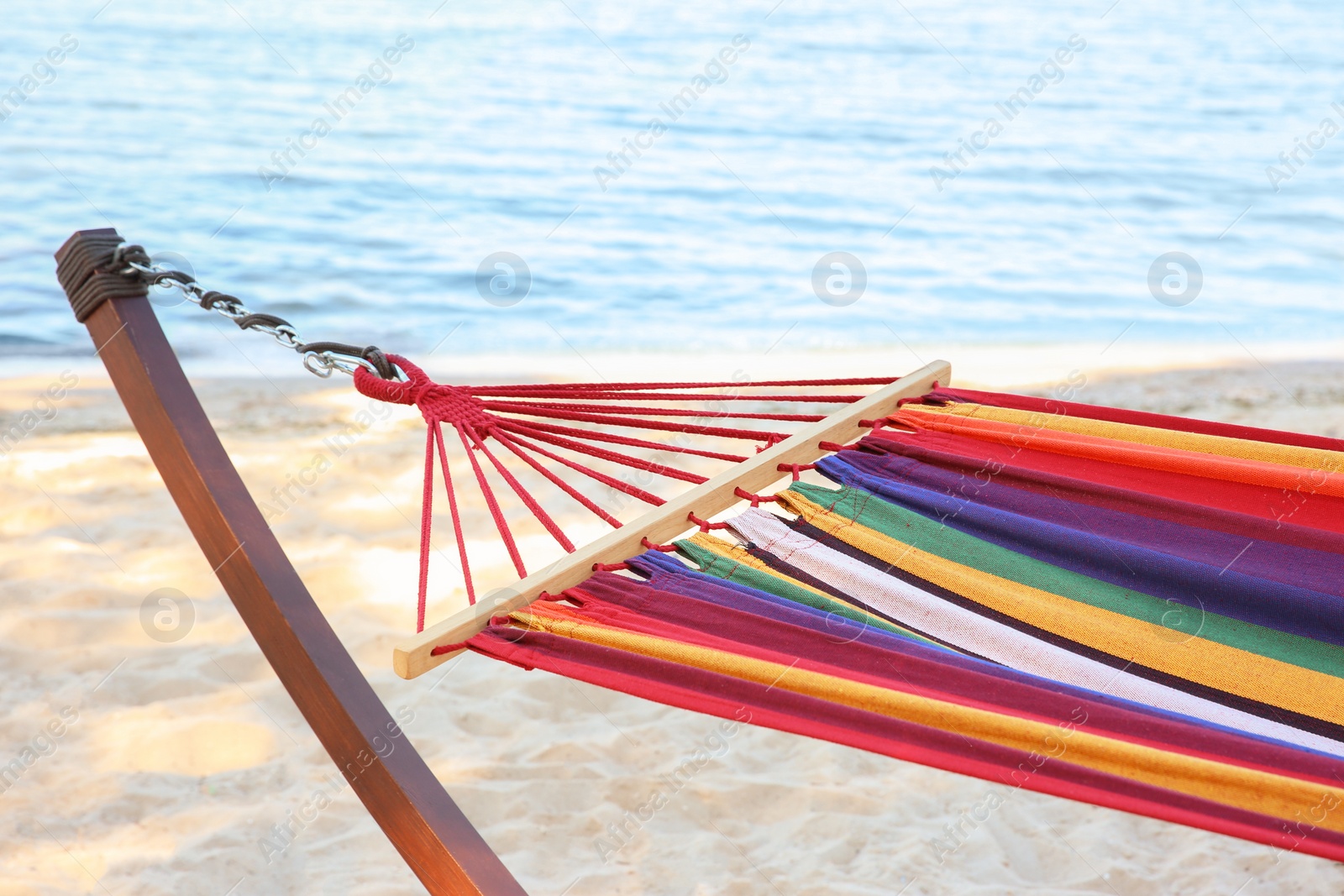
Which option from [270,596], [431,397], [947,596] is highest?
[431,397]

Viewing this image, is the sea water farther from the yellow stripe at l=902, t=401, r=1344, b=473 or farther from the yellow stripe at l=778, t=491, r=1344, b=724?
the yellow stripe at l=778, t=491, r=1344, b=724

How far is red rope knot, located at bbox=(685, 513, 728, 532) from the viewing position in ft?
5.13

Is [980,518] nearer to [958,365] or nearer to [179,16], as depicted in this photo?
[958,365]

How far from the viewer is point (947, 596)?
57.6 inches

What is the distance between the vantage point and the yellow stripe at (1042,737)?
94 cm

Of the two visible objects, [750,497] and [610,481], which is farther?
[750,497]

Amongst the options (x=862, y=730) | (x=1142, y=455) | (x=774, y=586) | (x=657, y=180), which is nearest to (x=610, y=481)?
(x=774, y=586)

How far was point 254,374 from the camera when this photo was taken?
4.37 m

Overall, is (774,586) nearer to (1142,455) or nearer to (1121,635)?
(1121,635)

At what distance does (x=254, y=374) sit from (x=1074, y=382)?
3.20 metres

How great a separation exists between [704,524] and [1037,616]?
1.48ft

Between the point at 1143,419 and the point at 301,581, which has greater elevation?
the point at 301,581

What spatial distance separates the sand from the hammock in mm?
593

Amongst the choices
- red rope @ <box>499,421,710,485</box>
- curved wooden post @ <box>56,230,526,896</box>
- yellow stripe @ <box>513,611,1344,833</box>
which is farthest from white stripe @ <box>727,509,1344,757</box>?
curved wooden post @ <box>56,230,526,896</box>
